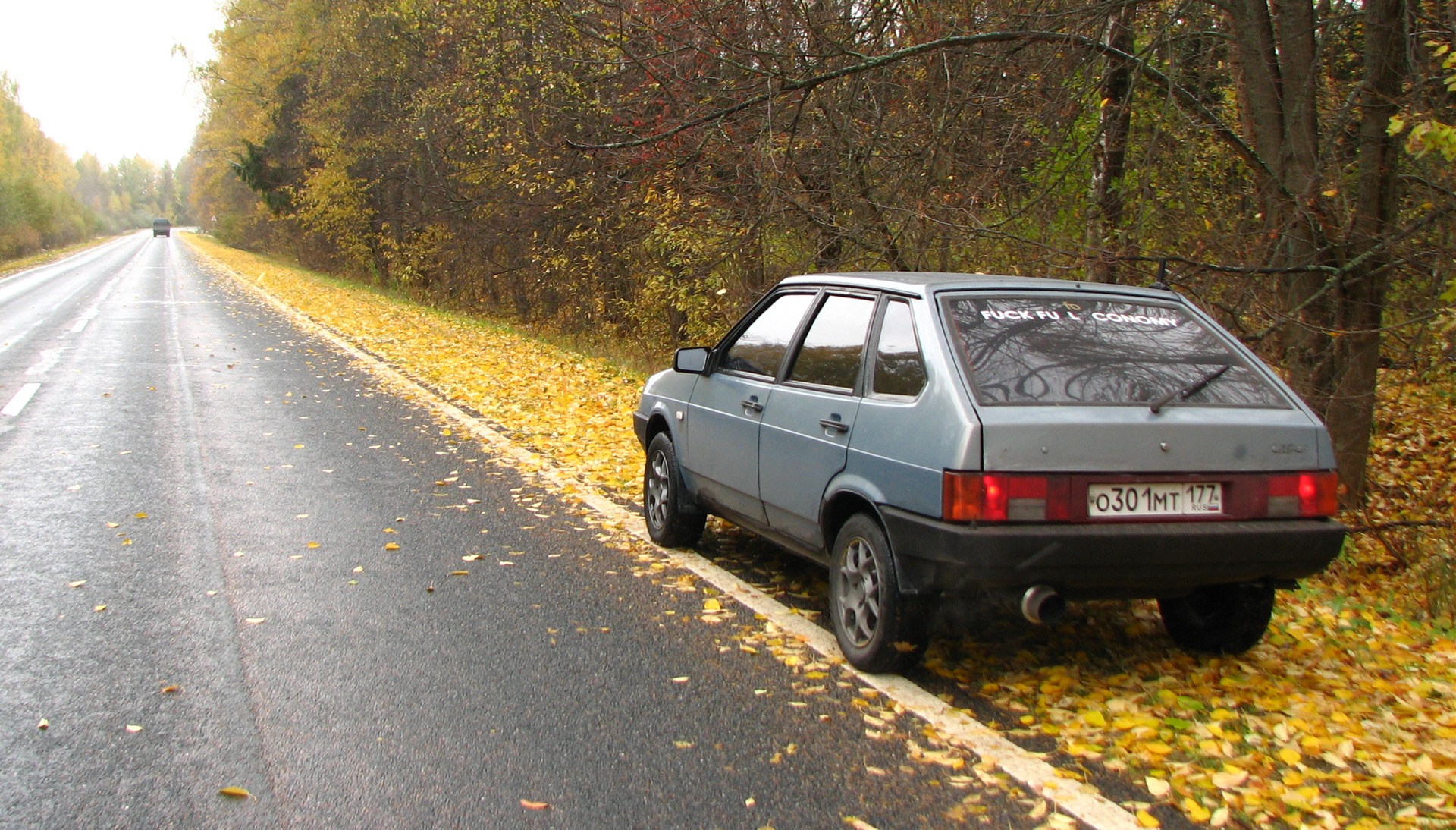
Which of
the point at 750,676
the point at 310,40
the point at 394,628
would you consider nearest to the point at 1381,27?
the point at 750,676

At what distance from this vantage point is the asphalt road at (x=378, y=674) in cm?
348

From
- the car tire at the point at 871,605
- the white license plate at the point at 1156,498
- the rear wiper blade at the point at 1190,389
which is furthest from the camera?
the car tire at the point at 871,605

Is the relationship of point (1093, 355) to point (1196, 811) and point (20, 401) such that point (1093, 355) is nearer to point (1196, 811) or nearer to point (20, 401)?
point (1196, 811)

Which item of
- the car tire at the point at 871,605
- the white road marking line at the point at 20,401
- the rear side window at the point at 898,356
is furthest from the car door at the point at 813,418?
the white road marking line at the point at 20,401

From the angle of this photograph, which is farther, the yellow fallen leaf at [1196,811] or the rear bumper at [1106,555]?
the rear bumper at [1106,555]

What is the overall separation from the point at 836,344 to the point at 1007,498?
142 centimetres

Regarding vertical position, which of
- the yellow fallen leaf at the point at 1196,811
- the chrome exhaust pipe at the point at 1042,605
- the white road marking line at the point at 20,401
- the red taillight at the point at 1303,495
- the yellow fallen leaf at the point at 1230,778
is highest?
the red taillight at the point at 1303,495

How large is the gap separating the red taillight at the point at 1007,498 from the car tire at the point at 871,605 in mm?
446

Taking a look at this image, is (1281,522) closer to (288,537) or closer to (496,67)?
(288,537)

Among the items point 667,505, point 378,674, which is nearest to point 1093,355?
point 667,505

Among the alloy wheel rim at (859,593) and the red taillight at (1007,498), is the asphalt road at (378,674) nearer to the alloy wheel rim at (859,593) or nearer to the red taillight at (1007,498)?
the alloy wheel rim at (859,593)

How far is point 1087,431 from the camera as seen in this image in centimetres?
409

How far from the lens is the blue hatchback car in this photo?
13.3ft

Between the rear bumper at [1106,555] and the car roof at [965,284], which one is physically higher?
the car roof at [965,284]
